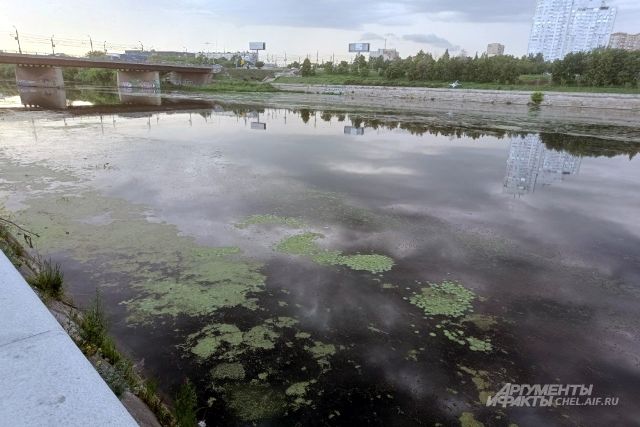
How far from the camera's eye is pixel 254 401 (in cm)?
438

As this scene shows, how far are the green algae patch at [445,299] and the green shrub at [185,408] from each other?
11.7ft

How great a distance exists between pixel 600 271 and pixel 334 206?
19.7ft

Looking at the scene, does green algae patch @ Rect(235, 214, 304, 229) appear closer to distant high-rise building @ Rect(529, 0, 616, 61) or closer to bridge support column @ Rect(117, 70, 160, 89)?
bridge support column @ Rect(117, 70, 160, 89)

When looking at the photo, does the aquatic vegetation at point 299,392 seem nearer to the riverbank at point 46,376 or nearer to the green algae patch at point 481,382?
the riverbank at point 46,376

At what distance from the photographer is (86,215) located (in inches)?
365

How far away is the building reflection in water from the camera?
14016mm

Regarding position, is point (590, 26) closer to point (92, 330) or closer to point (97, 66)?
point (97, 66)

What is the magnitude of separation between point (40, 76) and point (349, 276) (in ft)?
253

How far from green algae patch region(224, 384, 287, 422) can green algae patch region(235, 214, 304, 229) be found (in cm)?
492

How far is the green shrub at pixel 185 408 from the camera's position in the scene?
3.57m

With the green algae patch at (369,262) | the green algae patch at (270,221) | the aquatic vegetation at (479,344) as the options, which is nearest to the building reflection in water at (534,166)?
the green algae patch at (369,262)

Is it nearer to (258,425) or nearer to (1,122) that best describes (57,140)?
(1,122)

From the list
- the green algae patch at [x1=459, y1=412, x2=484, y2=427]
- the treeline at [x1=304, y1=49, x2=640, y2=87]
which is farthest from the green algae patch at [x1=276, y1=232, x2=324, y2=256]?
the treeline at [x1=304, y1=49, x2=640, y2=87]

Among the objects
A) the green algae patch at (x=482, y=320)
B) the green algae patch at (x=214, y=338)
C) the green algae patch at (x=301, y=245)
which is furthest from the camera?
the green algae patch at (x=301, y=245)
